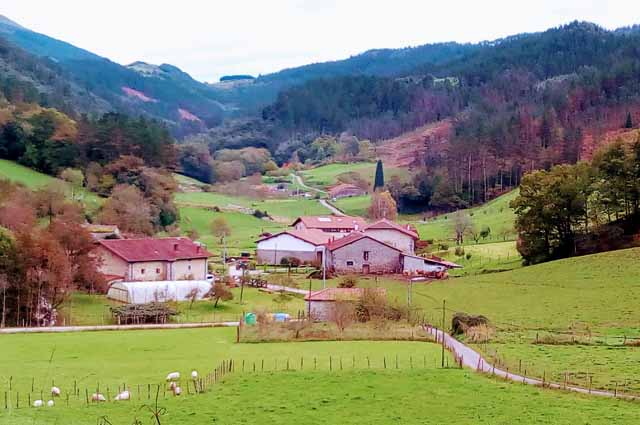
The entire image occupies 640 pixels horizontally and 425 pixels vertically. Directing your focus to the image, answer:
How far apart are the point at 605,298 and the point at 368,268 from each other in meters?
23.8

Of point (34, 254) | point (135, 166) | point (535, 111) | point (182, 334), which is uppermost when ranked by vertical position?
point (535, 111)

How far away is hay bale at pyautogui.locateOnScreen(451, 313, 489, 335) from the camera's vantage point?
110 ft

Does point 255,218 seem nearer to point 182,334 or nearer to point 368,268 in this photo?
point 368,268

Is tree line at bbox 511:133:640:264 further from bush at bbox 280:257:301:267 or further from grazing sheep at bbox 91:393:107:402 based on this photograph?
grazing sheep at bbox 91:393:107:402

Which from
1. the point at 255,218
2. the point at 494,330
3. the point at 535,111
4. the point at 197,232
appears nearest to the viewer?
the point at 494,330

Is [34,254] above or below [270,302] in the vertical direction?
above

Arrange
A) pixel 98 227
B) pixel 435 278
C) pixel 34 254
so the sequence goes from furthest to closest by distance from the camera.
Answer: pixel 98 227
pixel 435 278
pixel 34 254

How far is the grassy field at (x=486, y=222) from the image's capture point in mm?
67438

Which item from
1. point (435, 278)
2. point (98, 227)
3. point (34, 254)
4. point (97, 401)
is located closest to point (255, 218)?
point (98, 227)

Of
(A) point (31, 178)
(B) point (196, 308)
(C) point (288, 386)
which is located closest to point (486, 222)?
(B) point (196, 308)

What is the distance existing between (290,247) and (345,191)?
55.4 metres

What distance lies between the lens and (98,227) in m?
57.8

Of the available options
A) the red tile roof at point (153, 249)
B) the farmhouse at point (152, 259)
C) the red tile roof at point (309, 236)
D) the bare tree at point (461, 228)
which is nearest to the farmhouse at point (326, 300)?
the farmhouse at point (152, 259)

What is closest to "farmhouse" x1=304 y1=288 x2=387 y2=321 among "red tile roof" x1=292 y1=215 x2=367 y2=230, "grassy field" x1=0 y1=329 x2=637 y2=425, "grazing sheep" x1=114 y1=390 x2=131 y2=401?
"grassy field" x1=0 y1=329 x2=637 y2=425
